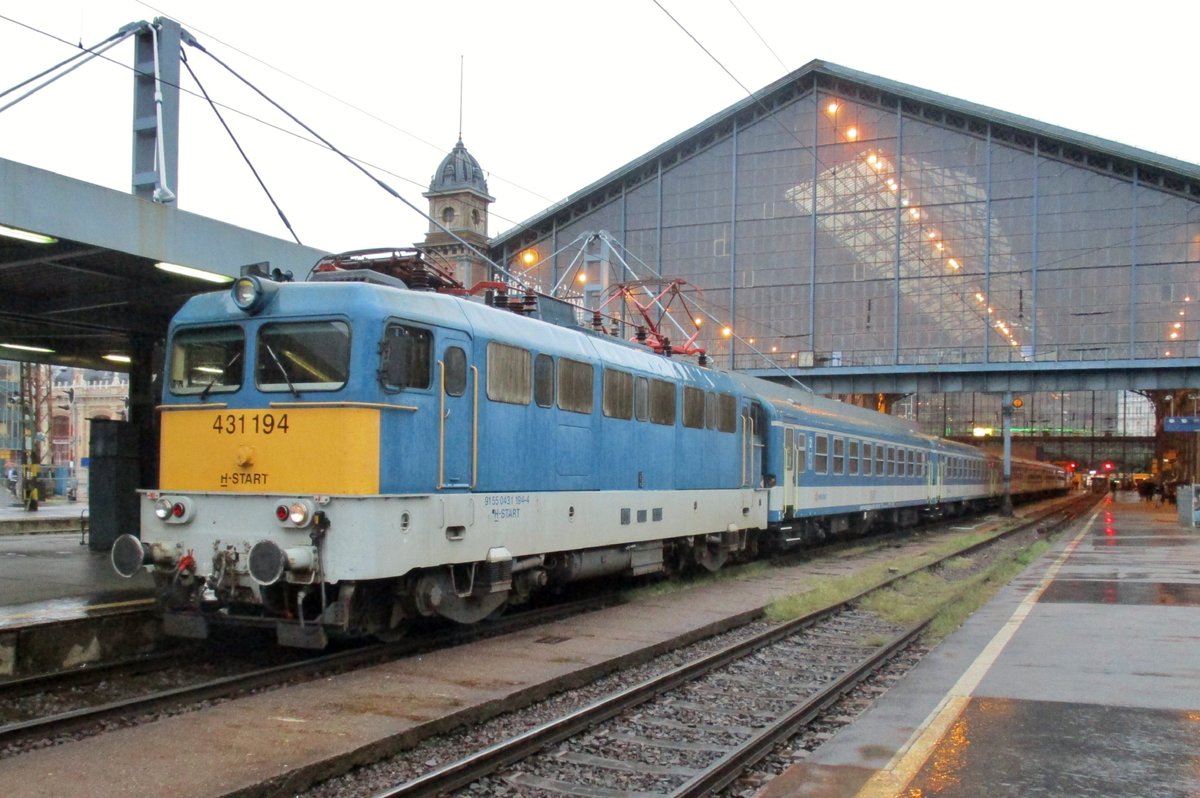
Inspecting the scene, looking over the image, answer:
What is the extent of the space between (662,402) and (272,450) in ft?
22.7

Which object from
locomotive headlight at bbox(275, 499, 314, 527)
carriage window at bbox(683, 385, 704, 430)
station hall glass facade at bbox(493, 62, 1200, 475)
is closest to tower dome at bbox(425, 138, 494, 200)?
station hall glass facade at bbox(493, 62, 1200, 475)

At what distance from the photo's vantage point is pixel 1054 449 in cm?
11919

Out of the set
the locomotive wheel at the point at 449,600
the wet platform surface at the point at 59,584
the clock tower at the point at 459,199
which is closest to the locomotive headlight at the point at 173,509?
the wet platform surface at the point at 59,584

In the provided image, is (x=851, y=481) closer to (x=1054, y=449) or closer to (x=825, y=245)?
(x=825, y=245)

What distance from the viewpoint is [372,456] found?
372 inches

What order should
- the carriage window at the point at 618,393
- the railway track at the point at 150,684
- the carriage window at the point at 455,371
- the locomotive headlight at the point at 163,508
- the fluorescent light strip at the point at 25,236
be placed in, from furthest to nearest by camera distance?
the carriage window at the point at 618,393 < the fluorescent light strip at the point at 25,236 < the carriage window at the point at 455,371 < the locomotive headlight at the point at 163,508 < the railway track at the point at 150,684

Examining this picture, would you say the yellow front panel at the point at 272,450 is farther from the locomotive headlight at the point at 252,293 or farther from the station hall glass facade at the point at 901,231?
the station hall glass facade at the point at 901,231

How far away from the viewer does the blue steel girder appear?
4434 cm

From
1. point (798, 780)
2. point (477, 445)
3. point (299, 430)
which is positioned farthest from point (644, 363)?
point (798, 780)

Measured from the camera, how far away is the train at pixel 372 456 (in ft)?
31.0

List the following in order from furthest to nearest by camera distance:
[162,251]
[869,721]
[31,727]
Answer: [162,251], [869,721], [31,727]

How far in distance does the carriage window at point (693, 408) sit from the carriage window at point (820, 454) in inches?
273

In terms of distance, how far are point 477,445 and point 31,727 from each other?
15.5ft

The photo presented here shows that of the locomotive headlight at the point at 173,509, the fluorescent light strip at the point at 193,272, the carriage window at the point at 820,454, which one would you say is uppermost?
the fluorescent light strip at the point at 193,272
